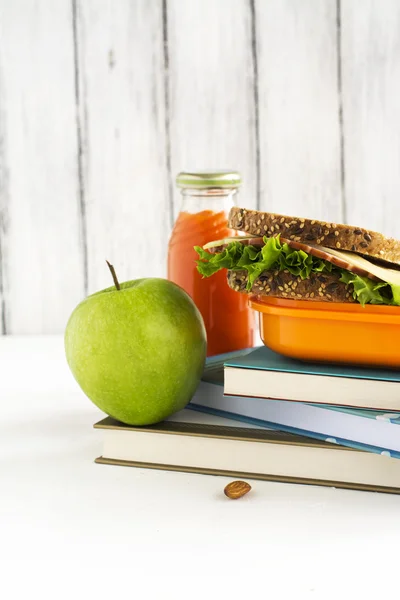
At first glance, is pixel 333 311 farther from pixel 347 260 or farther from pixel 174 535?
pixel 174 535

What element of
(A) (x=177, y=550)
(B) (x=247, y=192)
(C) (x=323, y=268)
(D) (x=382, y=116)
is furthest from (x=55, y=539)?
(D) (x=382, y=116)

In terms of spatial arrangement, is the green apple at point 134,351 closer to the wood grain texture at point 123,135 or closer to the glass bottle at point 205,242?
the glass bottle at point 205,242

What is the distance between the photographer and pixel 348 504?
30.8 inches

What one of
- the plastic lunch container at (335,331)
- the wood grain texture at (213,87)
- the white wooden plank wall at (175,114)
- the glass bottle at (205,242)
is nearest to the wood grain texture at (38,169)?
the white wooden plank wall at (175,114)

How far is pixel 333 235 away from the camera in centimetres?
85

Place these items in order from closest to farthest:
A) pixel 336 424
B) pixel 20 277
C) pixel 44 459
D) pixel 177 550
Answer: pixel 177 550 < pixel 336 424 < pixel 44 459 < pixel 20 277

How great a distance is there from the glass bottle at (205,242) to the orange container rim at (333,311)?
191 millimetres

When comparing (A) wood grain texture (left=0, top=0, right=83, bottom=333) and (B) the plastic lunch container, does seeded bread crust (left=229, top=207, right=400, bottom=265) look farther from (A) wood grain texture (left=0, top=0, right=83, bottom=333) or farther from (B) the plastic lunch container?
(A) wood grain texture (left=0, top=0, right=83, bottom=333)

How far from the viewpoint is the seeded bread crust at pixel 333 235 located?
85 cm

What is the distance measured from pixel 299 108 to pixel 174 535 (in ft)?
4.41

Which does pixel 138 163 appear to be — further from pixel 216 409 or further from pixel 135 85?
pixel 216 409

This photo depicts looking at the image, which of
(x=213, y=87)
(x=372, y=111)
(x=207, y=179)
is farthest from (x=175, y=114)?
(x=207, y=179)

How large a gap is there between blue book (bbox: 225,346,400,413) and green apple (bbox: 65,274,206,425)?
67mm

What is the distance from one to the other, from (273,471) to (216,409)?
0.42 ft
